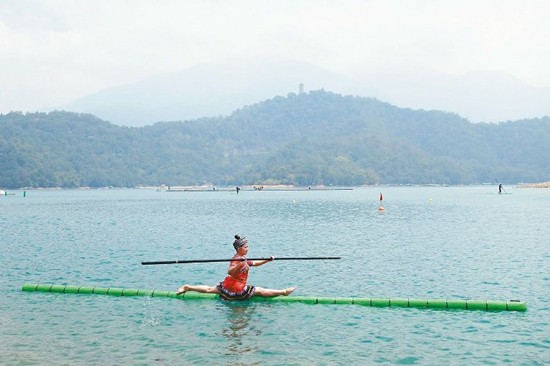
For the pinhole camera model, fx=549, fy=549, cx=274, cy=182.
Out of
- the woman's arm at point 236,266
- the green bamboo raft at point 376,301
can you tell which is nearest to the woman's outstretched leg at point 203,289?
the green bamboo raft at point 376,301

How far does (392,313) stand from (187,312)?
23.3ft


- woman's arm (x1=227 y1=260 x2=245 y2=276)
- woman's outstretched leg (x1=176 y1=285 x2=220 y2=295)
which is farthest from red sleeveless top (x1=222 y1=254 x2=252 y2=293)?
woman's outstretched leg (x1=176 y1=285 x2=220 y2=295)

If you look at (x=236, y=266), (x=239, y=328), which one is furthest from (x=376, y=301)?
(x=239, y=328)

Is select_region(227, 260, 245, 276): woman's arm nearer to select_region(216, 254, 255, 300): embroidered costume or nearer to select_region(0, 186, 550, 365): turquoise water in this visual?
select_region(216, 254, 255, 300): embroidered costume

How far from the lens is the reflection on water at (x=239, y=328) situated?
50.5 ft

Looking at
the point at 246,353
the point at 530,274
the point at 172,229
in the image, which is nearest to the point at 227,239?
the point at 172,229

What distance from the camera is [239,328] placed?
17250 mm

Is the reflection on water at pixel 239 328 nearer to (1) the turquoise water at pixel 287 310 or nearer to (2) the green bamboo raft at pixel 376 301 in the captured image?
(1) the turquoise water at pixel 287 310

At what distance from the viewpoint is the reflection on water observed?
606 inches

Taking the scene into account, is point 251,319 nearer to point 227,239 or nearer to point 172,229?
point 227,239

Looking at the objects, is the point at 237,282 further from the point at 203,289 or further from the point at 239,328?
the point at 239,328

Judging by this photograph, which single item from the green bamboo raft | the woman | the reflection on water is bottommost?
the reflection on water

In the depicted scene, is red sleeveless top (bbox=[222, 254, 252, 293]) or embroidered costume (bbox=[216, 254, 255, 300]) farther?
embroidered costume (bbox=[216, 254, 255, 300])

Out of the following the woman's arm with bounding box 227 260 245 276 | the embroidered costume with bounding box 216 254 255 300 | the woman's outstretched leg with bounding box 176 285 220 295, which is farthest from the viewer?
the woman's outstretched leg with bounding box 176 285 220 295
